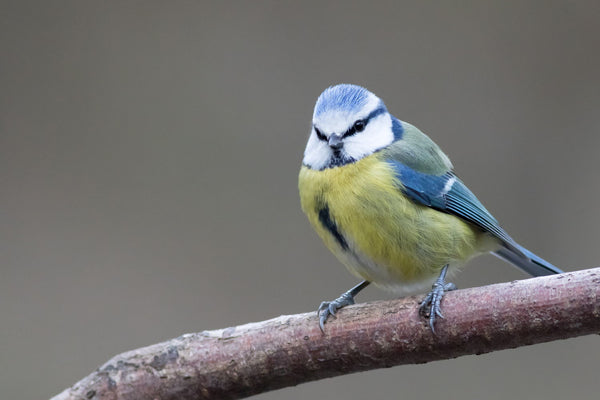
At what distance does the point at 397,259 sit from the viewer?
56.7 inches

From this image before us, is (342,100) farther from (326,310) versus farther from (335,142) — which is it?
(326,310)

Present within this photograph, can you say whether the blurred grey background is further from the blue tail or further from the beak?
the beak

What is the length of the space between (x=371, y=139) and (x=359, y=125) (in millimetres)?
43

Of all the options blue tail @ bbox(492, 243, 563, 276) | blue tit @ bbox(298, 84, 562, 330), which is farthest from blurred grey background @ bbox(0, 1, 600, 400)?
blue tit @ bbox(298, 84, 562, 330)

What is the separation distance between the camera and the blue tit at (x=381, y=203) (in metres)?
1.42

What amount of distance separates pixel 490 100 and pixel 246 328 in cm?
154

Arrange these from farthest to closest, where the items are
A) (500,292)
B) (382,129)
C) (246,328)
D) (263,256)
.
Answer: (263,256)
(382,129)
(246,328)
(500,292)

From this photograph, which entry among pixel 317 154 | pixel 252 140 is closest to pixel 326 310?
pixel 317 154

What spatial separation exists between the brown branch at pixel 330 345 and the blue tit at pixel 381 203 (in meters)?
0.06

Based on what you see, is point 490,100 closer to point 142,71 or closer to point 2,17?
point 142,71

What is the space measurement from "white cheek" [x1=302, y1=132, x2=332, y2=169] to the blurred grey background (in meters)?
1.02

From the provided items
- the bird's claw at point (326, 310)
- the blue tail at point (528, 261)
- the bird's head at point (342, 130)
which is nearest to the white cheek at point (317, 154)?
the bird's head at point (342, 130)

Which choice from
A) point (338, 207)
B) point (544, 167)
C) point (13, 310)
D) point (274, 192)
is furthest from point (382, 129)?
point (13, 310)

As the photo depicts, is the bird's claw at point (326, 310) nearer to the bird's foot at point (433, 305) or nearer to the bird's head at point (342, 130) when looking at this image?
the bird's foot at point (433, 305)
